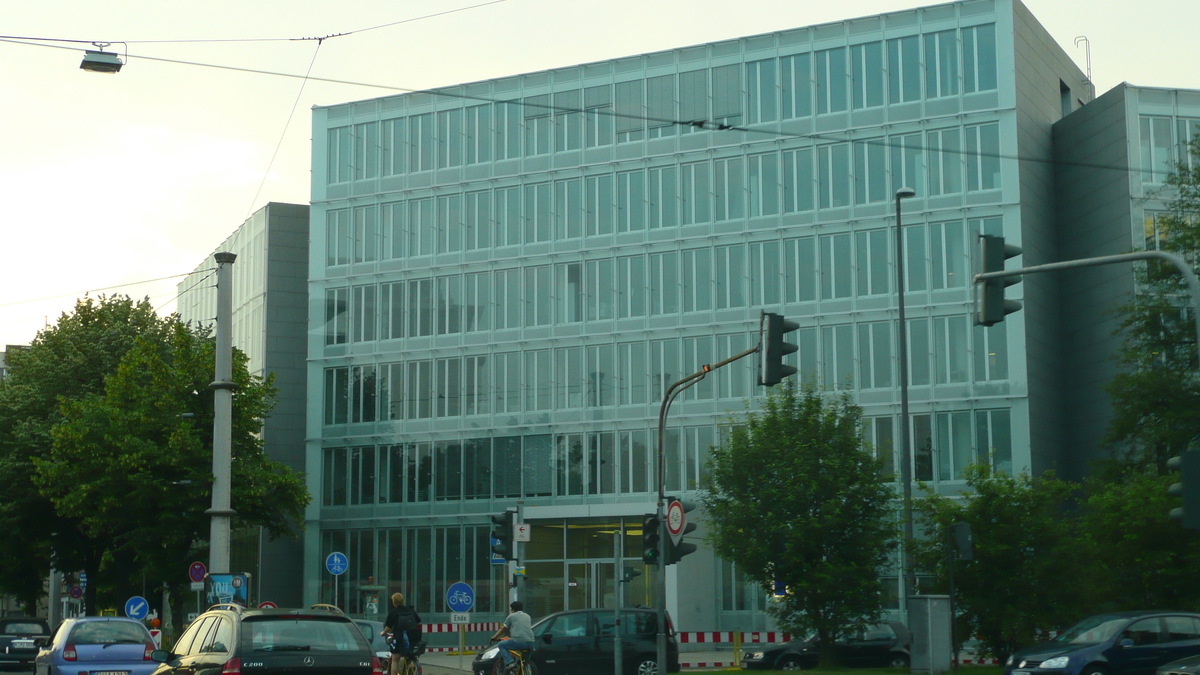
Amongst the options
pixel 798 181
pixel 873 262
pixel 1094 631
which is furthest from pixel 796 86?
pixel 1094 631

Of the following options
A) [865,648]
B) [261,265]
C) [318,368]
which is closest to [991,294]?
[865,648]

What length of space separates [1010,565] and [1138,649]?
601cm

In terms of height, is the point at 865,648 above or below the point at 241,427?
below

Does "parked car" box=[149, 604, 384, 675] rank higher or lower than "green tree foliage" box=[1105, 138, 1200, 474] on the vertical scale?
lower

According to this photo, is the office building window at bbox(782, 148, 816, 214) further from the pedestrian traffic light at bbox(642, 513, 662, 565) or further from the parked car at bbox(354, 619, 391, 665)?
the parked car at bbox(354, 619, 391, 665)

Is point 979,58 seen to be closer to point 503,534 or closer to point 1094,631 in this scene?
point 503,534

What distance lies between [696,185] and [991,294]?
106 feet

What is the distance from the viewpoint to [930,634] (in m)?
26.5

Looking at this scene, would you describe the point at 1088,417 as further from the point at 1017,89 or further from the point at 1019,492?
the point at 1019,492

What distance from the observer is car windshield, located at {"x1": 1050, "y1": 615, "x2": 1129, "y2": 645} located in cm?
2183

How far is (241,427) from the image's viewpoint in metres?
41.4

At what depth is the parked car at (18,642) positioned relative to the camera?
33594 mm

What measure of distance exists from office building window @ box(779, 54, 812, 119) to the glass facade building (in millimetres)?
77

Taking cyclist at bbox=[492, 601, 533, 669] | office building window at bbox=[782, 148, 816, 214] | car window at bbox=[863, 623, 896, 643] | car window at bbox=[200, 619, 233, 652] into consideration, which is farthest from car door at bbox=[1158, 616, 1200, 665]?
office building window at bbox=[782, 148, 816, 214]
